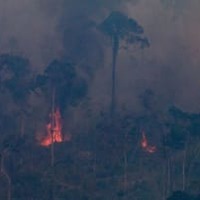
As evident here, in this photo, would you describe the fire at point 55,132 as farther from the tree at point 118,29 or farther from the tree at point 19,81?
the tree at point 118,29

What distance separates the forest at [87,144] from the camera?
Result: 81812mm

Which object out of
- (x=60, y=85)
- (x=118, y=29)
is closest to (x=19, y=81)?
(x=60, y=85)

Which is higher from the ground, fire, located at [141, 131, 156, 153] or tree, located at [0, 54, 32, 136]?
tree, located at [0, 54, 32, 136]

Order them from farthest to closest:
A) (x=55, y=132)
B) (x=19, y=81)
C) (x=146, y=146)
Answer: (x=19, y=81)
(x=55, y=132)
(x=146, y=146)

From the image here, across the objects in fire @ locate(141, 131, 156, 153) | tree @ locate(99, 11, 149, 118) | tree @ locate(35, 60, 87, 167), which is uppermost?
tree @ locate(99, 11, 149, 118)

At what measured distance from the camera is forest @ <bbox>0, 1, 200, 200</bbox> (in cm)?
8181

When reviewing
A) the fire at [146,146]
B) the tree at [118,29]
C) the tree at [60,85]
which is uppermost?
the tree at [118,29]

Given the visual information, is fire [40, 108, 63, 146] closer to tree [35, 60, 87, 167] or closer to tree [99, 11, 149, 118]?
tree [35, 60, 87, 167]

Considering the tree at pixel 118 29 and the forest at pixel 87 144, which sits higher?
the tree at pixel 118 29

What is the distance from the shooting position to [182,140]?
3292 inches

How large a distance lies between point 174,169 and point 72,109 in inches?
1311

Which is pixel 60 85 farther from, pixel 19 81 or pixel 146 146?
pixel 146 146

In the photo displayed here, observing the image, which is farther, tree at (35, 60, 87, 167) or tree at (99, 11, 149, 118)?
tree at (99, 11, 149, 118)

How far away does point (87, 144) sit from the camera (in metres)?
103
